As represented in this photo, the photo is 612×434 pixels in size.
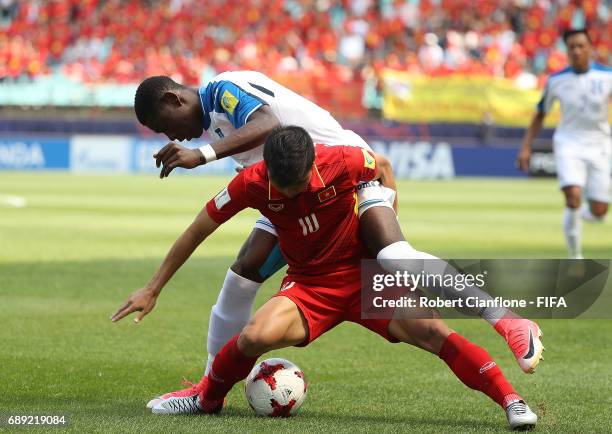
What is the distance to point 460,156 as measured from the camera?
1227 inches

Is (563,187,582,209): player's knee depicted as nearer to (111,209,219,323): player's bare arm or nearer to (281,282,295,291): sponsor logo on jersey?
(281,282,295,291): sponsor logo on jersey

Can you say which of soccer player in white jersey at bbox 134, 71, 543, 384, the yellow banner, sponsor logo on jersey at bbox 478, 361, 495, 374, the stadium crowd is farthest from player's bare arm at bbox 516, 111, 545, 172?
the stadium crowd

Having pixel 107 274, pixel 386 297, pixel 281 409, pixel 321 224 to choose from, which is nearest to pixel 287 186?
pixel 321 224

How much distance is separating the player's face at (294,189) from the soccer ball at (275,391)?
950mm

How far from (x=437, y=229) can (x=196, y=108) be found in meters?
11.4

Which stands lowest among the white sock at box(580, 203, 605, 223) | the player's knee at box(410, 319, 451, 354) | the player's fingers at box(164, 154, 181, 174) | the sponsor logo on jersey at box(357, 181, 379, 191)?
the white sock at box(580, 203, 605, 223)

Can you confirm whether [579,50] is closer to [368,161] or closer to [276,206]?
[368,161]

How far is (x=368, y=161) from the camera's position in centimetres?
545

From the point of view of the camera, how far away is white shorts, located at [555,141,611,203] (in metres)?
12.3

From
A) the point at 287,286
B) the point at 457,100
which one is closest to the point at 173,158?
the point at 287,286

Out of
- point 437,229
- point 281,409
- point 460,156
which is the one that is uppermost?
point 281,409

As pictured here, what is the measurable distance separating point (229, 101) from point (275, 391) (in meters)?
1.40

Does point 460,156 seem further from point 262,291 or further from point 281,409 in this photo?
point 281,409

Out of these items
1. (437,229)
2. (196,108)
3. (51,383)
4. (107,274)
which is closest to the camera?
(196,108)
